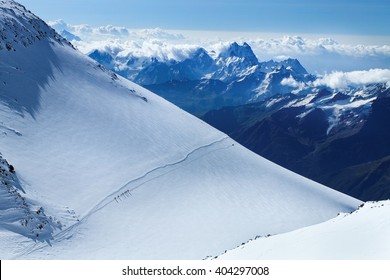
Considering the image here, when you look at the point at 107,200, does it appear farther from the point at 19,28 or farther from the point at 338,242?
the point at 19,28

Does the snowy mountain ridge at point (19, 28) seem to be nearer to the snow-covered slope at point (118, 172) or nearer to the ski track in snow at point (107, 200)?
the snow-covered slope at point (118, 172)

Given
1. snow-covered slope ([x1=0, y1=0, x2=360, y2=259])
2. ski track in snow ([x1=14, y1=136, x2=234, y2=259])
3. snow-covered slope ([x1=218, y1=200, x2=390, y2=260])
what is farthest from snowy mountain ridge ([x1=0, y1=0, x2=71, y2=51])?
snow-covered slope ([x1=218, y1=200, x2=390, y2=260])

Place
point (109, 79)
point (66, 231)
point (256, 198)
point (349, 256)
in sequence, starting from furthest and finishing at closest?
point (109, 79)
point (256, 198)
point (66, 231)
point (349, 256)

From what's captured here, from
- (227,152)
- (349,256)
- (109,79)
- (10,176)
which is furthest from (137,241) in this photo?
(109,79)

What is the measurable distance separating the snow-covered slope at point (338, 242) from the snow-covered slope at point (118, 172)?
10.1 m

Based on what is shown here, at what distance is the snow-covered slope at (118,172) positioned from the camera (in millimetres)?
42438

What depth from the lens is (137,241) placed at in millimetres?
42438

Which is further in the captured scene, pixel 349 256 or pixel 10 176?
pixel 10 176

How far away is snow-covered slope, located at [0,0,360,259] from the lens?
139ft

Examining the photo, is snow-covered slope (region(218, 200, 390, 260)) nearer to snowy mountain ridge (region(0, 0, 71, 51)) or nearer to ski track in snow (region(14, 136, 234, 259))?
ski track in snow (region(14, 136, 234, 259))

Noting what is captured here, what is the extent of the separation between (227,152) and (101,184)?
3100cm

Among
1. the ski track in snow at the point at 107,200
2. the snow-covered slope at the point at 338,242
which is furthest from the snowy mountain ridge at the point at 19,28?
the snow-covered slope at the point at 338,242

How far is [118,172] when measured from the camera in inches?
2125

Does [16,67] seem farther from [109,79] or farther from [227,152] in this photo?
[227,152]
